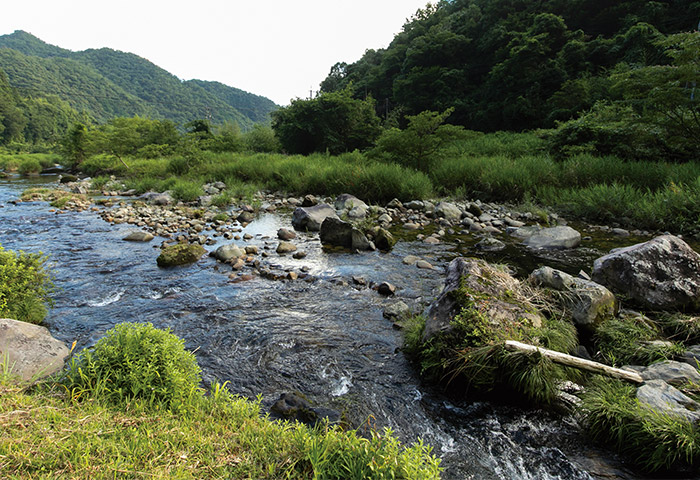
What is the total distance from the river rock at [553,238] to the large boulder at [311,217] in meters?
4.90

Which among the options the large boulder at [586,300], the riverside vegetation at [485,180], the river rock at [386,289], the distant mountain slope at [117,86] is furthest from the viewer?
the distant mountain slope at [117,86]

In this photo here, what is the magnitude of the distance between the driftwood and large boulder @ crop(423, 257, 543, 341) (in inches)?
13.4

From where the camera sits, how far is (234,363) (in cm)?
354

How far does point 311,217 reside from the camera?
9445mm

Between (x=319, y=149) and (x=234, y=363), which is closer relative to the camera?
(x=234, y=363)

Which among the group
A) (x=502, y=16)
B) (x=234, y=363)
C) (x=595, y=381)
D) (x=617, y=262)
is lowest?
(x=234, y=363)

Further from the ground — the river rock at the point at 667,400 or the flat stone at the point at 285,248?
the river rock at the point at 667,400

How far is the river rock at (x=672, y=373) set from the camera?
2725 millimetres

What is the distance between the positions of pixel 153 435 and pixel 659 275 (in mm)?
5306

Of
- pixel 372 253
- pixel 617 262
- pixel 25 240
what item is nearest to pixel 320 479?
pixel 617 262

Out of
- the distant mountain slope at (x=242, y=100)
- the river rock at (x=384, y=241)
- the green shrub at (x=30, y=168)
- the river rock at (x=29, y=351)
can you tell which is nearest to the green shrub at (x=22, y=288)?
the river rock at (x=29, y=351)

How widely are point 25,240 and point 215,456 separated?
910 cm

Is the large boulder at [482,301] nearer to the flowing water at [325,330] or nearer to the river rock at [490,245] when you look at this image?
the flowing water at [325,330]

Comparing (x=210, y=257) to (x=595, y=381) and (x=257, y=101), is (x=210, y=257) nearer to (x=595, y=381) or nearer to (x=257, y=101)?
(x=595, y=381)
